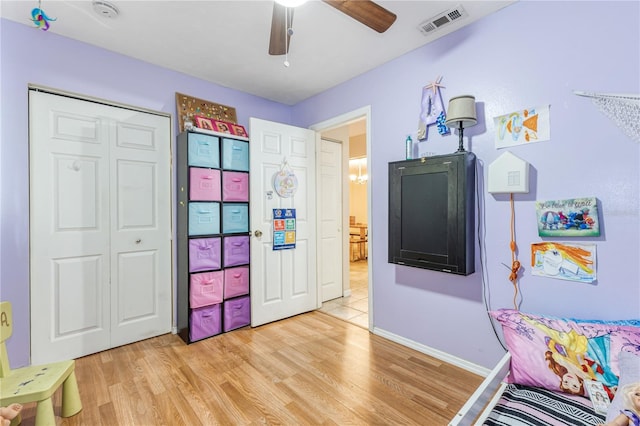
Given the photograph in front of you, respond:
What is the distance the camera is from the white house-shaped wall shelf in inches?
72.2

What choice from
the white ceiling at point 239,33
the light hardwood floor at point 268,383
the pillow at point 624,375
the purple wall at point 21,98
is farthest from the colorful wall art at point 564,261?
the purple wall at point 21,98

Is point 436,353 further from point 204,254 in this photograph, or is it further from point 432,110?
point 204,254

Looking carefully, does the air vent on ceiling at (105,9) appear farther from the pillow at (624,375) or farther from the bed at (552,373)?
the pillow at (624,375)

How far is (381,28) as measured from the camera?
5.72 ft

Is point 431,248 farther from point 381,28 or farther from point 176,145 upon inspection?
point 176,145

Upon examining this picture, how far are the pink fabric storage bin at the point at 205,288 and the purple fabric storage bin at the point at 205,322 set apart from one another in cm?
6

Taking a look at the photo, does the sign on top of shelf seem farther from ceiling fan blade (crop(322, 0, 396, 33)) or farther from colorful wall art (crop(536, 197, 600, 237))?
colorful wall art (crop(536, 197, 600, 237))

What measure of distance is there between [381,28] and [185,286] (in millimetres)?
2560

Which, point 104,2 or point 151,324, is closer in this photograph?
point 104,2

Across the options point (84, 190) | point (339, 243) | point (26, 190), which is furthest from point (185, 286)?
point (339, 243)

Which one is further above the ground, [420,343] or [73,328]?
[73,328]

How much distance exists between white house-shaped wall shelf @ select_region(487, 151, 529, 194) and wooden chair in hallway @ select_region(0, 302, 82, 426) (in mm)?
2800

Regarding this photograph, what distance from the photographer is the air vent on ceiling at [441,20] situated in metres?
1.99

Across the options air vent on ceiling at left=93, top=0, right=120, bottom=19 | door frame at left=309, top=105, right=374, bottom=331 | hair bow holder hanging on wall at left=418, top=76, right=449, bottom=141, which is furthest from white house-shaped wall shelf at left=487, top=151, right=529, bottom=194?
air vent on ceiling at left=93, top=0, right=120, bottom=19
